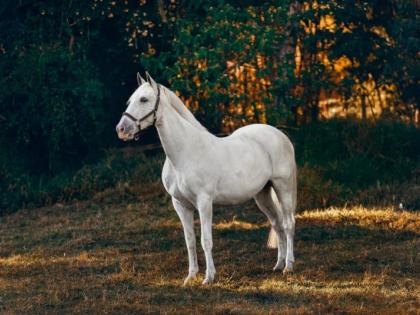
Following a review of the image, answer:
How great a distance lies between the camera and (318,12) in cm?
1588

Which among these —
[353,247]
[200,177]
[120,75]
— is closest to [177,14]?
[120,75]

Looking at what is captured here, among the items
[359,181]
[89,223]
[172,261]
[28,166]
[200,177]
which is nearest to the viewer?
[200,177]

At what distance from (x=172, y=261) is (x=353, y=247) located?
2165 millimetres

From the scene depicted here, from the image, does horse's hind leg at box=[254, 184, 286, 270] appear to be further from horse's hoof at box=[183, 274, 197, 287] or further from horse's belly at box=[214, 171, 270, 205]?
horse's hoof at box=[183, 274, 197, 287]

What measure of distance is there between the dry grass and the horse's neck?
1250mm

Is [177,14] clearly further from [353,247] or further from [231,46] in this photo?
[353,247]

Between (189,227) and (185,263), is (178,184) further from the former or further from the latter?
(185,263)

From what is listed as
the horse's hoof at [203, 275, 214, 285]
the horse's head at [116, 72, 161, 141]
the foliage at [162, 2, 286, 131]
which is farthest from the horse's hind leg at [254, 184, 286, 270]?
the foliage at [162, 2, 286, 131]

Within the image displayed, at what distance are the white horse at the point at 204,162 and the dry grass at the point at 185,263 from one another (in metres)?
0.51

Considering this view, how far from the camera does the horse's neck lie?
875 centimetres

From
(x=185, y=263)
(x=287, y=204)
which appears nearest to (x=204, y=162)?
(x=287, y=204)

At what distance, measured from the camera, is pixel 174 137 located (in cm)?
878

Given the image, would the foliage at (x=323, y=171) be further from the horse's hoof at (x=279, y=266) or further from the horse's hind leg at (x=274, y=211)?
the horse's hoof at (x=279, y=266)

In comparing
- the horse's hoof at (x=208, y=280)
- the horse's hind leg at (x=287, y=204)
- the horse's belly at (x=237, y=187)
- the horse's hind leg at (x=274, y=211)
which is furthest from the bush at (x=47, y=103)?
the horse's hoof at (x=208, y=280)
